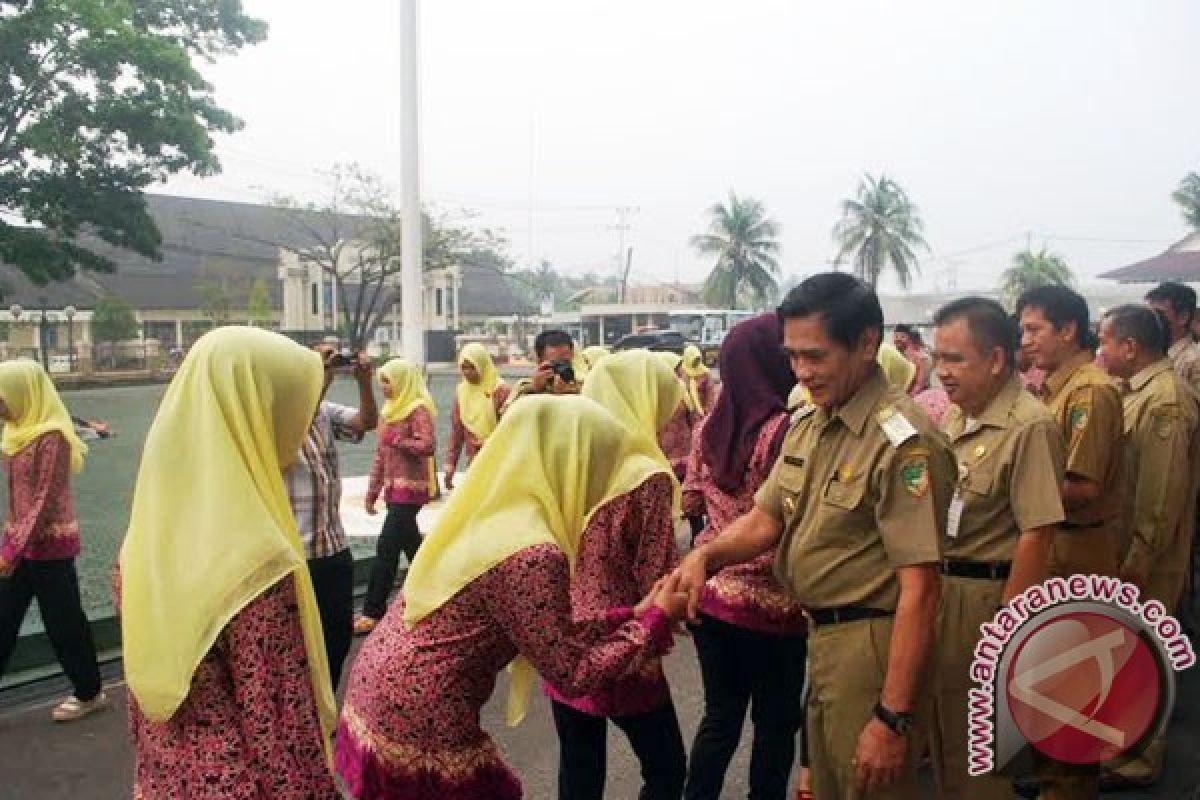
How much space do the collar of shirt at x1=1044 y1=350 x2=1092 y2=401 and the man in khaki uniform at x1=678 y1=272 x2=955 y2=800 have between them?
151 cm

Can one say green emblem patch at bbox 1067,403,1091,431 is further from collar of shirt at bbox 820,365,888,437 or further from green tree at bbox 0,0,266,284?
green tree at bbox 0,0,266,284

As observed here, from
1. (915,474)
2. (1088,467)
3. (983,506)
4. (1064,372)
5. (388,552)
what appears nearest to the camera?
(915,474)

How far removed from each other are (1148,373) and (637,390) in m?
2.15

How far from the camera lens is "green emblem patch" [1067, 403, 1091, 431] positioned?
325 cm

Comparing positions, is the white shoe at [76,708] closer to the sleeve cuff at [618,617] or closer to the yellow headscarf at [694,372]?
the sleeve cuff at [618,617]

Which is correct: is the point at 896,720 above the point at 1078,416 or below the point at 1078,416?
below

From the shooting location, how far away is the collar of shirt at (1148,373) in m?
4.09

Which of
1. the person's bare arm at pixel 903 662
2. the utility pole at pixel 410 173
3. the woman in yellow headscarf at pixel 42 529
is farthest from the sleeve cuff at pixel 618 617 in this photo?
the utility pole at pixel 410 173

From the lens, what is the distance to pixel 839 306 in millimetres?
2127

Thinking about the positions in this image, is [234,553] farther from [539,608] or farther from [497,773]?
[497,773]

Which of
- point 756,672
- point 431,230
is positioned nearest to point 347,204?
point 431,230

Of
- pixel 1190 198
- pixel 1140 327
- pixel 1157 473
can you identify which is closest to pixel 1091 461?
pixel 1157 473

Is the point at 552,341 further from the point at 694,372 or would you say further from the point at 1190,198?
the point at 1190,198

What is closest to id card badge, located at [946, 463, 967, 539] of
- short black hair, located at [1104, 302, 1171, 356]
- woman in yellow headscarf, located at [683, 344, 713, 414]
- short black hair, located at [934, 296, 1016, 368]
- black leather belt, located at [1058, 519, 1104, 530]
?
short black hair, located at [934, 296, 1016, 368]
